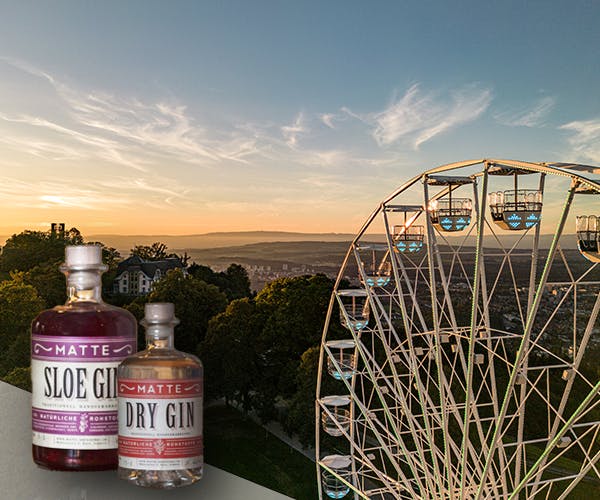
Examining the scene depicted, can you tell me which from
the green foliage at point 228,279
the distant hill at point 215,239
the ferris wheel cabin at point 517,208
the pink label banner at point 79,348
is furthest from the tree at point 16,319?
the pink label banner at point 79,348

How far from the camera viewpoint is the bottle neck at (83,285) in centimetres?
163

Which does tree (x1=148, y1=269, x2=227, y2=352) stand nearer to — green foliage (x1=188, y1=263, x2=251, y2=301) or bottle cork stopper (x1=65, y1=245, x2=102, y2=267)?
green foliage (x1=188, y1=263, x2=251, y2=301)

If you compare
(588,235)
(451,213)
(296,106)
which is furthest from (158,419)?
(296,106)

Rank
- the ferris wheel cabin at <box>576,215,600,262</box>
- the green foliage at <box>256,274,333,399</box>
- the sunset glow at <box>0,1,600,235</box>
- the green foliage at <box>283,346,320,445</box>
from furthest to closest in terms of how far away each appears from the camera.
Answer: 1. the sunset glow at <box>0,1,600,235</box>
2. the green foliage at <box>256,274,333,399</box>
3. the green foliage at <box>283,346,320,445</box>
4. the ferris wheel cabin at <box>576,215,600,262</box>

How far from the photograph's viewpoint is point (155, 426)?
60.0 inches

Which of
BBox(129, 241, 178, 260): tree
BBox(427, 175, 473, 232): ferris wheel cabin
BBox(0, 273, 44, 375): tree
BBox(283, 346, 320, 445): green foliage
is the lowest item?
BBox(283, 346, 320, 445): green foliage

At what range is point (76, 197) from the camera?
25406 mm

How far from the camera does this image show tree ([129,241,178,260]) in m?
26.8

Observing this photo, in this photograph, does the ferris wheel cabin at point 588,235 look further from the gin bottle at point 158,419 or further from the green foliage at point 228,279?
the green foliage at point 228,279

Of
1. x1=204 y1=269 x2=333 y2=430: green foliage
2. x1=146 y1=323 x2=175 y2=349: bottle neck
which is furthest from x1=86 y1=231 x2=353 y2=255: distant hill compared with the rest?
x1=146 y1=323 x2=175 y2=349: bottle neck

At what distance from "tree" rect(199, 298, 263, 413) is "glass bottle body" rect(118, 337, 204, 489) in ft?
70.4

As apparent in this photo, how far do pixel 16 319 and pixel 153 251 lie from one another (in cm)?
563

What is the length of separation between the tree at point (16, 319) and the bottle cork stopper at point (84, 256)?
22039mm

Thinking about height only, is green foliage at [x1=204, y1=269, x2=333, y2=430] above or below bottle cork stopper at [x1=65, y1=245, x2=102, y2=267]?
below
